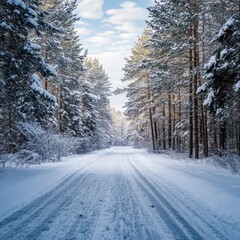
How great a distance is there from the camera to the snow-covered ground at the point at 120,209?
484 centimetres

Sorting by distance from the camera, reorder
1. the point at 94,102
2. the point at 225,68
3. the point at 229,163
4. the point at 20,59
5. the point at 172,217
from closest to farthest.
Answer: the point at 172,217, the point at 225,68, the point at 20,59, the point at 229,163, the point at 94,102

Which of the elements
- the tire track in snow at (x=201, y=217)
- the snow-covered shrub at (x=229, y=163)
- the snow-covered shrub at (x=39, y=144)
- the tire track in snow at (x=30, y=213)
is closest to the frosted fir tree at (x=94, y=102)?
the snow-covered shrub at (x=39, y=144)

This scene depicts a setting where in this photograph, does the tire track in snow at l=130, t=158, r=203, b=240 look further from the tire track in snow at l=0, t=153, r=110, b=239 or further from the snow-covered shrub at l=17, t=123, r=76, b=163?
the snow-covered shrub at l=17, t=123, r=76, b=163

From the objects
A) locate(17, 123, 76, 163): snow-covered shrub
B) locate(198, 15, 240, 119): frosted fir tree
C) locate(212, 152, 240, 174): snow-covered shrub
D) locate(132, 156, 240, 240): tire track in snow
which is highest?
locate(198, 15, 240, 119): frosted fir tree

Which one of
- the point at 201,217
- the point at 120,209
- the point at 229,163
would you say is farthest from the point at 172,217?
the point at 229,163

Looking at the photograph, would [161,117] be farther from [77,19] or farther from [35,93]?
[35,93]

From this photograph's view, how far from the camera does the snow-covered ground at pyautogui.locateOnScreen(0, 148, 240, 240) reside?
4.84m

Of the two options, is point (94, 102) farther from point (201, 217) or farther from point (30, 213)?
point (201, 217)

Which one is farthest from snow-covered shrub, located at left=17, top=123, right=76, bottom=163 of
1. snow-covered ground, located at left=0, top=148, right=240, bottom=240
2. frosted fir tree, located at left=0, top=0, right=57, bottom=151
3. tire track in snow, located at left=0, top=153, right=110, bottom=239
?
tire track in snow, located at left=0, top=153, right=110, bottom=239

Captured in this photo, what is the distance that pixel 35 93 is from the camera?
39.4 feet

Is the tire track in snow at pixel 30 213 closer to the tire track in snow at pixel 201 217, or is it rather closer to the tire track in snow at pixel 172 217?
the tire track in snow at pixel 172 217

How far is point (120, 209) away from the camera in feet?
21.0

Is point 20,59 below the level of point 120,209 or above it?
above

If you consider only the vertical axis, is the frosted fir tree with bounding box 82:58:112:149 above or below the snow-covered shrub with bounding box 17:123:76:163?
above
